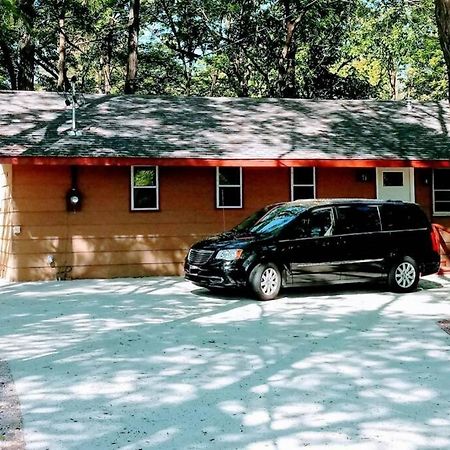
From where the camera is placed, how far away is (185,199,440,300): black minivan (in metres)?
10.5

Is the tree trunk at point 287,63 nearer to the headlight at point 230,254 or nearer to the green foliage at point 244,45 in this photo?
the green foliage at point 244,45

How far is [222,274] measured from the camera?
414 inches

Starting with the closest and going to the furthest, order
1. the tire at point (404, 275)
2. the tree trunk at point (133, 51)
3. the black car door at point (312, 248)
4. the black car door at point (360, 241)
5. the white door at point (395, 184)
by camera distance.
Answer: the black car door at point (312, 248)
the black car door at point (360, 241)
the tire at point (404, 275)
the white door at point (395, 184)
the tree trunk at point (133, 51)

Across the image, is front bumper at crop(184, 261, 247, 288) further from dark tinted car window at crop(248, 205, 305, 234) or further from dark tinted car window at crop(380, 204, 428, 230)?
dark tinted car window at crop(380, 204, 428, 230)

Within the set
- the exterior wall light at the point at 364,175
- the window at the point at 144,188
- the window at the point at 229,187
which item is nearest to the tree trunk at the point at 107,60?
the window at the point at 144,188

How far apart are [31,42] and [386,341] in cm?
2242

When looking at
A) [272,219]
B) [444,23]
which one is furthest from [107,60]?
[444,23]

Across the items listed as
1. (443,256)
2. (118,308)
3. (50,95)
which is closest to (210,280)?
(118,308)

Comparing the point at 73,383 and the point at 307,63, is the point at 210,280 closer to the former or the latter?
the point at 73,383

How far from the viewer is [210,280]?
10.8 meters

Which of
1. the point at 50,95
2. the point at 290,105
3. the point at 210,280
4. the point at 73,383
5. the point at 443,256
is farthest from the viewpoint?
the point at 290,105

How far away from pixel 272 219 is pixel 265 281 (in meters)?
1.38

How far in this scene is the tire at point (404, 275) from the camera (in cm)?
1161

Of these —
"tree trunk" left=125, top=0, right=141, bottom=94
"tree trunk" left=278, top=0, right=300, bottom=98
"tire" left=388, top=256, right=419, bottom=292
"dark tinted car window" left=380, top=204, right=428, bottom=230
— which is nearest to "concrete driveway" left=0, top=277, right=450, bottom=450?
"tire" left=388, top=256, right=419, bottom=292
